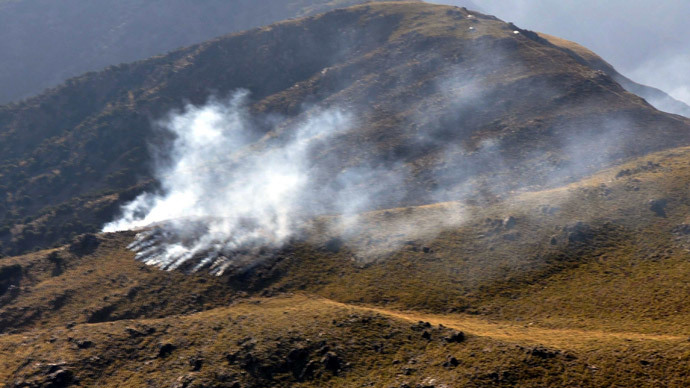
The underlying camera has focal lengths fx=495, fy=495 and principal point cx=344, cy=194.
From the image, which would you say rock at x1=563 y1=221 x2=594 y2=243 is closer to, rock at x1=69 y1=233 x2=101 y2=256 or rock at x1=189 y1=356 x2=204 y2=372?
rock at x1=189 y1=356 x2=204 y2=372

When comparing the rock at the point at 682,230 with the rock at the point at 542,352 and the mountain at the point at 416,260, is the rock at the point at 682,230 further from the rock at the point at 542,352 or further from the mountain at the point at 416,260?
the rock at the point at 542,352

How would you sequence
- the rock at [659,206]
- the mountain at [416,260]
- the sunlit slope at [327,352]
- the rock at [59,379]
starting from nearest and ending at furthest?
the sunlit slope at [327,352]
the mountain at [416,260]
the rock at [59,379]
the rock at [659,206]

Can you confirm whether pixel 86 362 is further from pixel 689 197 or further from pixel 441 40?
pixel 441 40

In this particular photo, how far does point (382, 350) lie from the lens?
6956cm

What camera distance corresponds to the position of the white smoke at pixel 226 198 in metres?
112

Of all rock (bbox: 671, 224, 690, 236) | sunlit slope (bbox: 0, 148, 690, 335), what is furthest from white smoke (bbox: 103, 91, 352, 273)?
rock (bbox: 671, 224, 690, 236)

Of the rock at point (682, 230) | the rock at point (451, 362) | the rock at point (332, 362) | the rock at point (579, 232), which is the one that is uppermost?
the rock at point (579, 232)

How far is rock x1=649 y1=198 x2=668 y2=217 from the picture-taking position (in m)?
90.3

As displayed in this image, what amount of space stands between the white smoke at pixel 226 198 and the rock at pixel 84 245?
10424 mm

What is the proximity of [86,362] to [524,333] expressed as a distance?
6491 cm

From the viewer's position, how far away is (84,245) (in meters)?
117

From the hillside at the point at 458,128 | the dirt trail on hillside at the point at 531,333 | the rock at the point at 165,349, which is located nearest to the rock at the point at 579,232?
the dirt trail on hillside at the point at 531,333

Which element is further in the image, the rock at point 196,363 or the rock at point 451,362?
the rock at point 196,363

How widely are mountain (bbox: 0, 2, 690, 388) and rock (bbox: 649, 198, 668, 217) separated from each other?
347 mm
